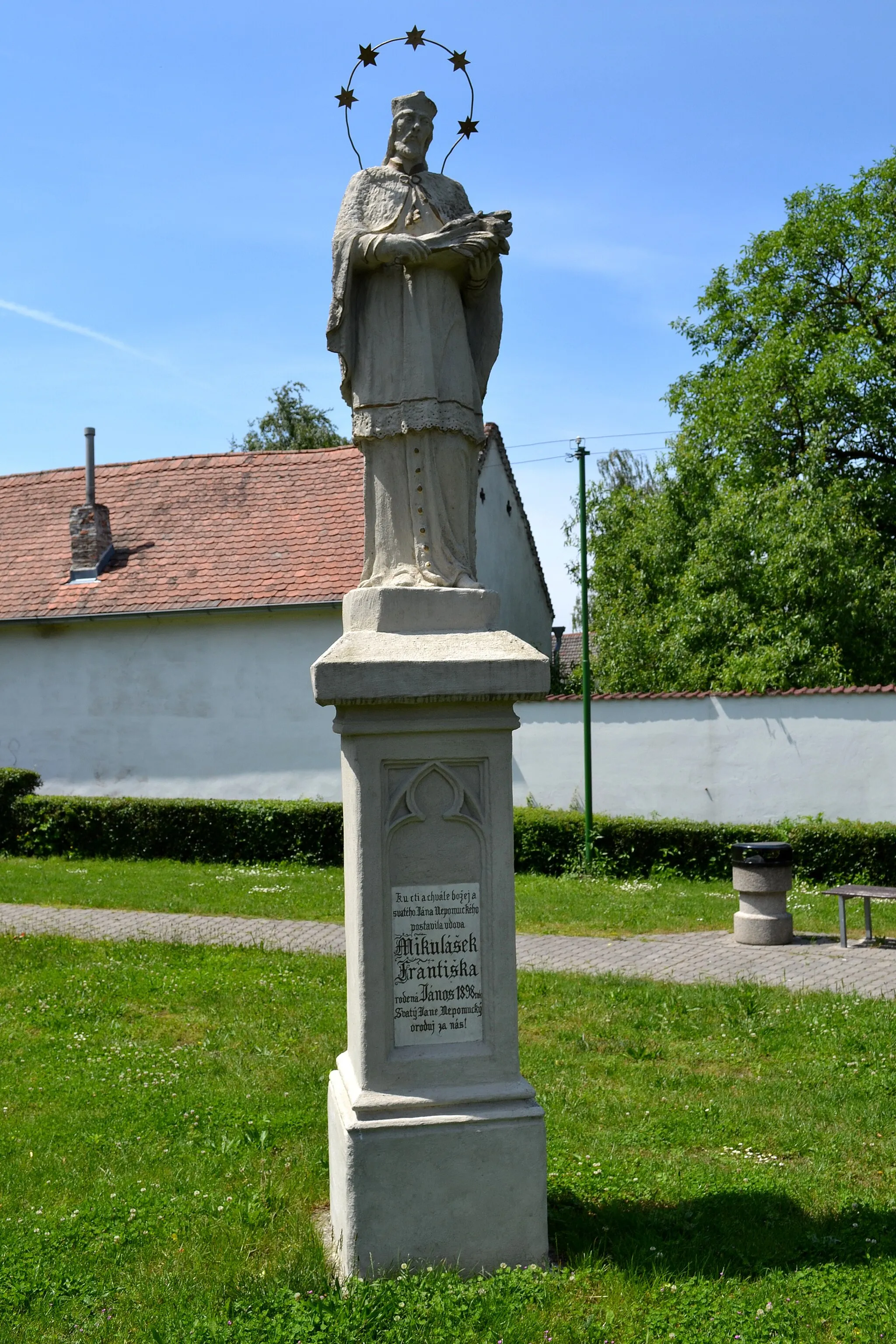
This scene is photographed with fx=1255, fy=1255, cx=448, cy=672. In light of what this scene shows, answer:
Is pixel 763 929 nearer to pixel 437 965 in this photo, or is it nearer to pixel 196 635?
pixel 437 965

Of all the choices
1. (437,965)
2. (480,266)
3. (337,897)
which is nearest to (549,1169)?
(437,965)

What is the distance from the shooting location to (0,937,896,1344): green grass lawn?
4.25 metres

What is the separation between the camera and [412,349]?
5023 millimetres

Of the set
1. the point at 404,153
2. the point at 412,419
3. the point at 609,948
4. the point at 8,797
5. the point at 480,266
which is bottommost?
the point at 609,948

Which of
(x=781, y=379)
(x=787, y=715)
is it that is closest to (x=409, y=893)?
(x=787, y=715)

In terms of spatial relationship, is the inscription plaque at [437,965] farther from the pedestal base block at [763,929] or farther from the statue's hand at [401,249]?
the pedestal base block at [763,929]

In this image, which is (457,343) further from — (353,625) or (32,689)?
(32,689)

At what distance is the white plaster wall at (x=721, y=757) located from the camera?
1647 centimetres

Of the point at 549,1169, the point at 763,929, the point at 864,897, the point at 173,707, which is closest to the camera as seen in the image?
the point at 549,1169

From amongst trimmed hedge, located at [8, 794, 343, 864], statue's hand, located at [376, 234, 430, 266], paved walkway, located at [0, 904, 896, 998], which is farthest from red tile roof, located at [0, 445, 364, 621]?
statue's hand, located at [376, 234, 430, 266]

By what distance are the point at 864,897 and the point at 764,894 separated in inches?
38.6

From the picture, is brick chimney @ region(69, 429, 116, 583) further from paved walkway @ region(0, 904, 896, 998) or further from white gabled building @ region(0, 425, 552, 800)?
paved walkway @ region(0, 904, 896, 998)

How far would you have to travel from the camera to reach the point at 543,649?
1118 inches

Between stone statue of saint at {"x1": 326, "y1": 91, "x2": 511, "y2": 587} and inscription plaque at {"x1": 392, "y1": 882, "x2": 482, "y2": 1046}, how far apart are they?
1.23m
